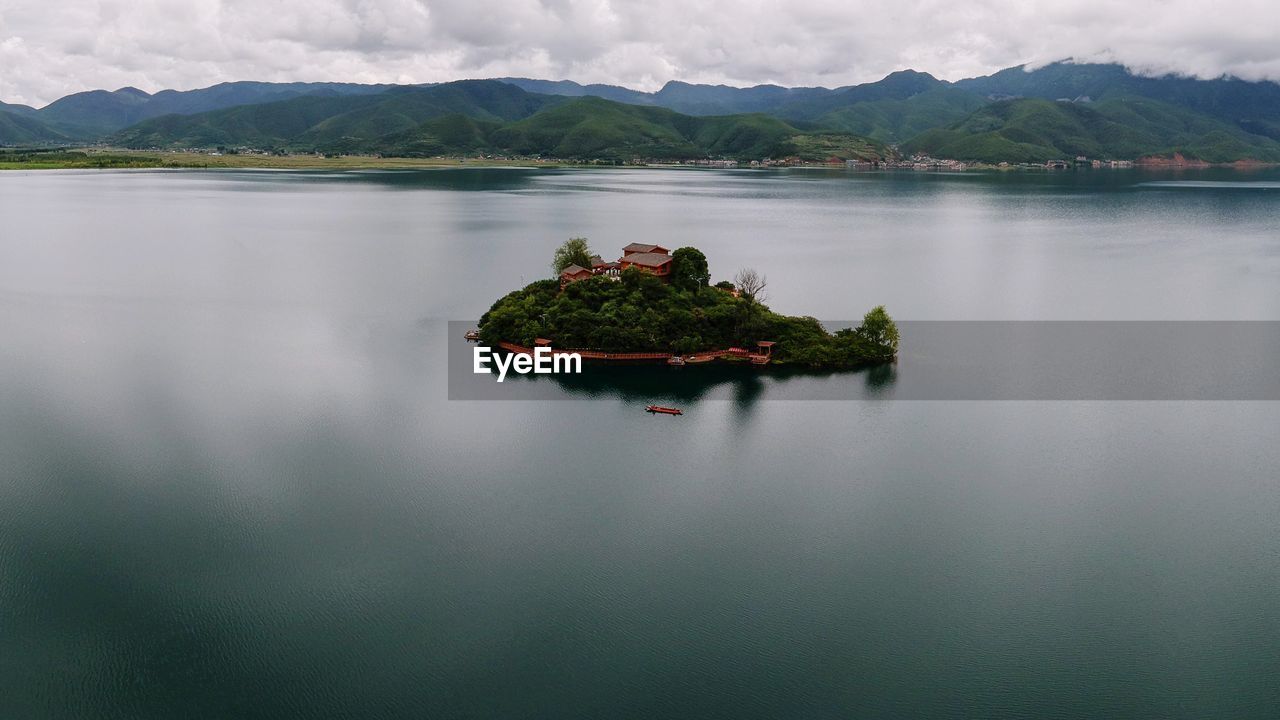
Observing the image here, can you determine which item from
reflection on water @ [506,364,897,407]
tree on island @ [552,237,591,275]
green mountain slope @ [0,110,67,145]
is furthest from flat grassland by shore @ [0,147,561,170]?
reflection on water @ [506,364,897,407]

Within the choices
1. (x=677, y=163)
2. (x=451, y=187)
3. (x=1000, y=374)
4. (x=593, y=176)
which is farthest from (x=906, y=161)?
(x=1000, y=374)

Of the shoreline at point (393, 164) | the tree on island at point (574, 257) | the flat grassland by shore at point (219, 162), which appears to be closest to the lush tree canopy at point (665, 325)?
the tree on island at point (574, 257)

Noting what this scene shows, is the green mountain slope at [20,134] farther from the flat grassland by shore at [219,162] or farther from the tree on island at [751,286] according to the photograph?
the tree on island at [751,286]

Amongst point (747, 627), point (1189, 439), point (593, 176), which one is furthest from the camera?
point (593, 176)

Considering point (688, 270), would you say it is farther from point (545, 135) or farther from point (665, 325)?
point (545, 135)

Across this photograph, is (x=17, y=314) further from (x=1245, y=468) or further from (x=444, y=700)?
(x=1245, y=468)

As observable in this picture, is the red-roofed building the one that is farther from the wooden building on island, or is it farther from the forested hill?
the forested hill

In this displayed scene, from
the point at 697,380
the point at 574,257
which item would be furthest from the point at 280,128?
the point at 697,380
